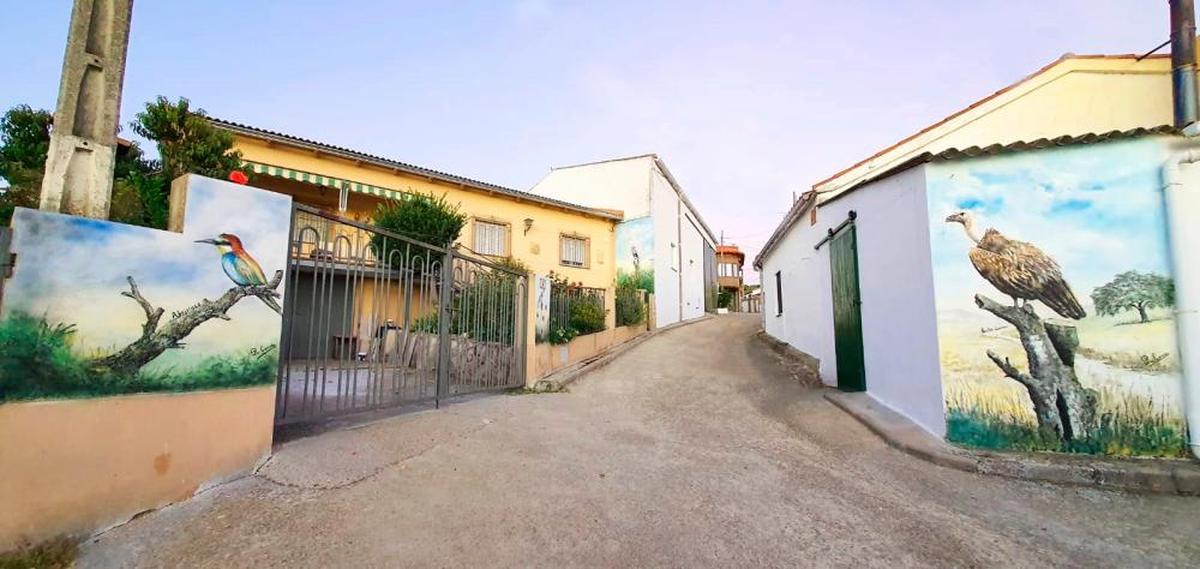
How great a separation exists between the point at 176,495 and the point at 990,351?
7401mm

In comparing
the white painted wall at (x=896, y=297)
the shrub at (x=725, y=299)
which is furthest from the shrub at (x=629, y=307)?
the shrub at (x=725, y=299)

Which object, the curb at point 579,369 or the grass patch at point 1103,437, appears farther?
the curb at point 579,369

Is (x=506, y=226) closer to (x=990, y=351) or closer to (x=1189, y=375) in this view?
(x=990, y=351)

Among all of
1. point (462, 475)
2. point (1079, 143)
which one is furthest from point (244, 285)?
point (1079, 143)

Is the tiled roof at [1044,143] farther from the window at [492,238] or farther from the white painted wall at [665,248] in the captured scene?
the white painted wall at [665,248]

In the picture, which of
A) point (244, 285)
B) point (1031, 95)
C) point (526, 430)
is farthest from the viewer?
point (1031, 95)

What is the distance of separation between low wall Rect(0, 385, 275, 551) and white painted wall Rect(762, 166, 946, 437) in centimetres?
674

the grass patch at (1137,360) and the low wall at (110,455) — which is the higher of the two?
the grass patch at (1137,360)

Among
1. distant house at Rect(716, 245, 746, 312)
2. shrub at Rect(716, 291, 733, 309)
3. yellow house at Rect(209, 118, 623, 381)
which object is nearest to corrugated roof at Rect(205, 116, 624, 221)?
yellow house at Rect(209, 118, 623, 381)

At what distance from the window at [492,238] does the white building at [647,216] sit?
462cm

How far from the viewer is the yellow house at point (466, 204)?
1226 cm

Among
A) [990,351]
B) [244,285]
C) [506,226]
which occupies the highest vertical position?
[506,226]

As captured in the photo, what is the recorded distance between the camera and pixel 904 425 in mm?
6066

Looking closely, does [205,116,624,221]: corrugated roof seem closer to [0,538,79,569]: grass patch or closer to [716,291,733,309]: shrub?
[0,538,79,569]: grass patch
